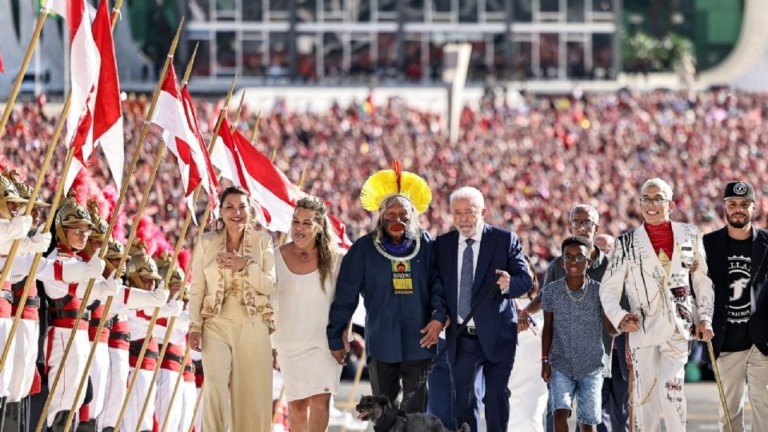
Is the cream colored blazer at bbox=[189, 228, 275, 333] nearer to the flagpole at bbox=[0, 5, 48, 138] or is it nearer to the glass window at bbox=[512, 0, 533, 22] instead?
the flagpole at bbox=[0, 5, 48, 138]

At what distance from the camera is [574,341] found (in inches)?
547

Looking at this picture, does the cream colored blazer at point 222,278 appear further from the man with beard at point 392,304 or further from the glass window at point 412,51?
the glass window at point 412,51

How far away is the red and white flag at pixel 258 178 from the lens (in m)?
16.3

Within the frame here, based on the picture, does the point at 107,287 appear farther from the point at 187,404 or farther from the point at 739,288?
the point at 739,288

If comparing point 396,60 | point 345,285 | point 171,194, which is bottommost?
point 345,285

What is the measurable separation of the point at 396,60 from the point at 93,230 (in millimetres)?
69451

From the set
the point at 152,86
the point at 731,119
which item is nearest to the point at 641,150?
the point at 731,119

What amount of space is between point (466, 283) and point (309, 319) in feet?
3.49

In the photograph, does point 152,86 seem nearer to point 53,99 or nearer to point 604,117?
point 53,99

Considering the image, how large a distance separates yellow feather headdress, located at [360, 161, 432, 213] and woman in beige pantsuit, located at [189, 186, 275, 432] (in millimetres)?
791

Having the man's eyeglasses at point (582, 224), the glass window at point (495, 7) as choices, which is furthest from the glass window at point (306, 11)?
the man's eyeglasses at point (582, 224)

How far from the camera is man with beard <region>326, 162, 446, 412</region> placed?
43.0 feet

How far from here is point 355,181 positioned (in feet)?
130

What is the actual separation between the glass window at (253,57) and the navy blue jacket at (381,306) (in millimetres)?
69096
